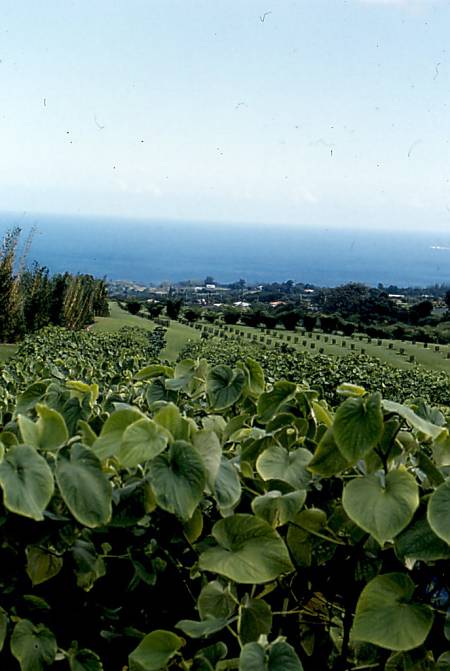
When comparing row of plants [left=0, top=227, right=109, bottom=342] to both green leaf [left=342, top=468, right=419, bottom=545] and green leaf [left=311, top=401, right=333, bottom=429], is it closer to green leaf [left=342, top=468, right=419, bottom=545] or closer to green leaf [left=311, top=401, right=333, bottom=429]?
green leaf [left=311, top=401, right=333, bottom=429]

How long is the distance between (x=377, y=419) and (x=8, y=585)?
1.99 ft

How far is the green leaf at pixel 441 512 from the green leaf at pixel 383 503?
0.11ft

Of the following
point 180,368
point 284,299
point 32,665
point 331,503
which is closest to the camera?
point 32,665

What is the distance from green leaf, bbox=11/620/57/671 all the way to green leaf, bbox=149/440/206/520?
0.98 ft

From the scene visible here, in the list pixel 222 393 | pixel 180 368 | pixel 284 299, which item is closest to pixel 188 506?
pixel 222 393

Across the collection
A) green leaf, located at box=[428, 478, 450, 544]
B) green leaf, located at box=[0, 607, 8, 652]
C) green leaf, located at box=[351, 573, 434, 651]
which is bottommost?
green leaf, located at box=[0, 607, 8, 652]

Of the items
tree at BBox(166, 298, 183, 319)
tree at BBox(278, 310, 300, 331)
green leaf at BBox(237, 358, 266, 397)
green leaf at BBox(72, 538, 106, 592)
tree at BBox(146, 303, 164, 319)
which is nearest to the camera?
green leaf at BBox(72, 538, 106, 592)

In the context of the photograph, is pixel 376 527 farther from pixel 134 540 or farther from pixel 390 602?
pixel 134 540

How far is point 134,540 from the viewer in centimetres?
118

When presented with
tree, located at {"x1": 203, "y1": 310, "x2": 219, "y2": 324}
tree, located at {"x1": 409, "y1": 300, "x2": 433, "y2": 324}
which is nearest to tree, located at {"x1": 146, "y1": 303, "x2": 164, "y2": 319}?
tree, located at {"x1": 203, "y1": 310, "x2": 219, "y2": 324}

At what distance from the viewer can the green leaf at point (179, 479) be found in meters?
0.99

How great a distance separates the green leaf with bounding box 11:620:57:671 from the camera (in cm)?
108

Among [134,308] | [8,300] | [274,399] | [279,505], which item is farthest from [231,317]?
[279,505]

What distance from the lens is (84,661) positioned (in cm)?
112
